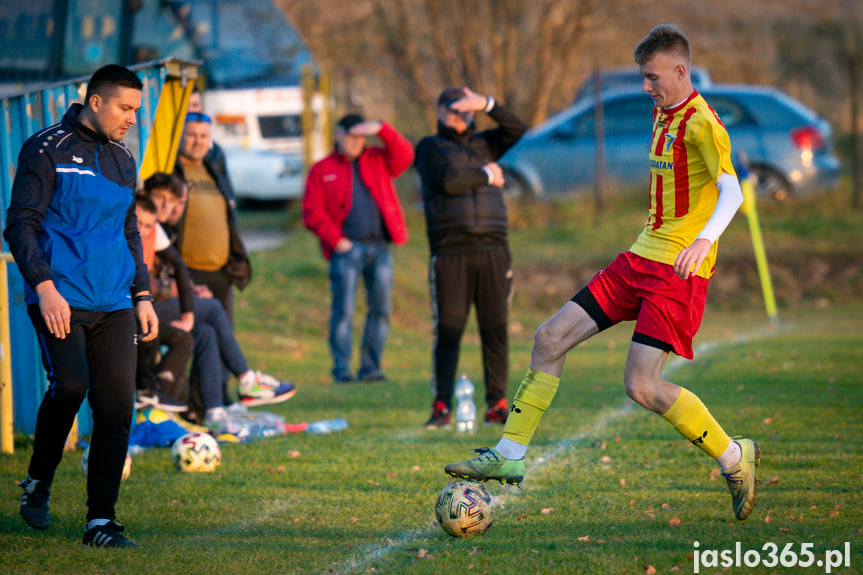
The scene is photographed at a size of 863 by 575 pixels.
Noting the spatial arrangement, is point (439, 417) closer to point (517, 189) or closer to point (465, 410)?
point (465, 410)

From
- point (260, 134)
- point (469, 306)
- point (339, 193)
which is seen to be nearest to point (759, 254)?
point (339, 193)

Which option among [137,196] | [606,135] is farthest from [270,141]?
[137,196]

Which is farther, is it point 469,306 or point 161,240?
point 469,306

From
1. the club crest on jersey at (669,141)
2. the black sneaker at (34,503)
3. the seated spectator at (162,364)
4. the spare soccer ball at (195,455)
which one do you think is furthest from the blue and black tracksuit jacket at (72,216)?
the club crest on jersey at (669,141)

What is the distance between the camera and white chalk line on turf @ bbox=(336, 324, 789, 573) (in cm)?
456

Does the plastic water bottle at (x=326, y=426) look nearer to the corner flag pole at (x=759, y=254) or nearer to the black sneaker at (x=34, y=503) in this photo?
the black sneaker at (x=34, y=503)

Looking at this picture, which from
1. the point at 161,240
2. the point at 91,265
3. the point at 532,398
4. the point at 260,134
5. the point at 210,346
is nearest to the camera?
the point at 91,265

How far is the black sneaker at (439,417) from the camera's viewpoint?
7.74m

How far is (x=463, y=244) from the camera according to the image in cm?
777

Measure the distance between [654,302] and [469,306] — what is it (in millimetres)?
3090

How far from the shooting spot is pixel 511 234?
19.0 metres

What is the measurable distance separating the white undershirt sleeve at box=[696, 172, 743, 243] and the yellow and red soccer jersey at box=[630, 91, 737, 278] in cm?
8

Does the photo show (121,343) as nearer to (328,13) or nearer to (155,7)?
(155,7)

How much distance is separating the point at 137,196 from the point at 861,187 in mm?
15874
